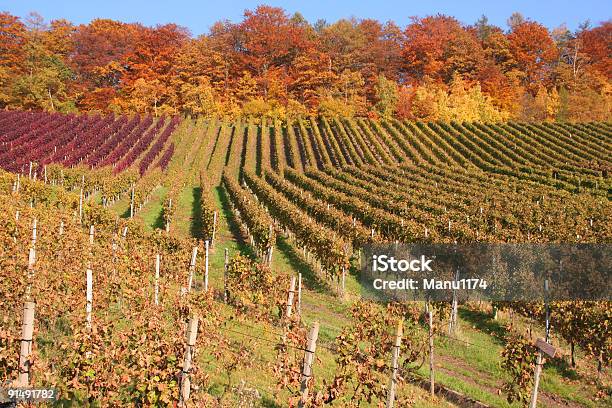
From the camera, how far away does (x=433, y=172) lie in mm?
47062

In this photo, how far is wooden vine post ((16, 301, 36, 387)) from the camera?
7473 millimetres

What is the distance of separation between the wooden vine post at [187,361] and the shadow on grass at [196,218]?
20.3m

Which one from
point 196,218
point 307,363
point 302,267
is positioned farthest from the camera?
point 196,218

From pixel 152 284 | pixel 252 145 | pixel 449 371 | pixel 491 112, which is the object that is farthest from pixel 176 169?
pixel 491 112

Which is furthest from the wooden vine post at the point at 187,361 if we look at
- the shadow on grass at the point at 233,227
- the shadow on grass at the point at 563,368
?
the shadow on grass at the point at 233,227

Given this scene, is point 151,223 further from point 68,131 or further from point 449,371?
point 68,131

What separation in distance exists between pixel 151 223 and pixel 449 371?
2159 centimetres

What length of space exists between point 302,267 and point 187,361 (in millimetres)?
16026

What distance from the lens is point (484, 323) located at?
16672mm

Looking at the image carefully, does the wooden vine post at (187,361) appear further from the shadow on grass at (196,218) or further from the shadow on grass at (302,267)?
the shadow on grass at (196,218)

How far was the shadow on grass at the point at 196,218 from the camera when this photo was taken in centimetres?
2881

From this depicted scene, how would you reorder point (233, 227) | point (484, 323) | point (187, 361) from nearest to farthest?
point (187, 361) < point (484, 323) < point (233, 227)

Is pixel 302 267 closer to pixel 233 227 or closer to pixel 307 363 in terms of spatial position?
pixel 233 227

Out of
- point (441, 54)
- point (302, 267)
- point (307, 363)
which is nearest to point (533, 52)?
point (441, 54)
